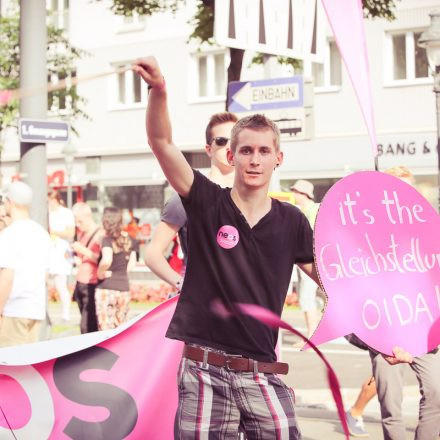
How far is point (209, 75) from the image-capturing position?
28797mm

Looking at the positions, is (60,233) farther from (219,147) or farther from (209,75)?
(209,75)

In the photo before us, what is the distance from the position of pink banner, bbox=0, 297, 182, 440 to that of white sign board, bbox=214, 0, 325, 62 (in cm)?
329

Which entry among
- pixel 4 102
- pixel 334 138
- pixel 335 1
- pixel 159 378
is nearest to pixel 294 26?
pixel 335 1

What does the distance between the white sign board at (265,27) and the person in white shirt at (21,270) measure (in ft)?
6.23

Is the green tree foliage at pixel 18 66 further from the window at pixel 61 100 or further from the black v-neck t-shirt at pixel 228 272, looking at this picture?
the black v-neck t-shirt at pixel 228 272

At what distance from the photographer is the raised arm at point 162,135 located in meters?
3.13

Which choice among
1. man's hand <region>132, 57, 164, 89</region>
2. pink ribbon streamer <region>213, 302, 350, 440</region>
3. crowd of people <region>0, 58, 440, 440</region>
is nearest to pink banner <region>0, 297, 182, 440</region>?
crowd of people <region>0, 58, 440, 440</region>

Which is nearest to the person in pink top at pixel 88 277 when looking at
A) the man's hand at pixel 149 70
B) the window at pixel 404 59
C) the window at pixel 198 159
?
the man's hand at pixel 149 70

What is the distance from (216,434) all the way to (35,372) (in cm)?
143

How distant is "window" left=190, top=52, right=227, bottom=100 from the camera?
28.6 metres

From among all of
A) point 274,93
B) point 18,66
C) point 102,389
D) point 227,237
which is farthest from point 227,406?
point 18,66

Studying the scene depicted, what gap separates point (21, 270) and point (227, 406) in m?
3.91

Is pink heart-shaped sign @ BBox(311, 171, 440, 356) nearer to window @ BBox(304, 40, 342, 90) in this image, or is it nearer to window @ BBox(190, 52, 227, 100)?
window @ BBox(304, 40, 342, 90)

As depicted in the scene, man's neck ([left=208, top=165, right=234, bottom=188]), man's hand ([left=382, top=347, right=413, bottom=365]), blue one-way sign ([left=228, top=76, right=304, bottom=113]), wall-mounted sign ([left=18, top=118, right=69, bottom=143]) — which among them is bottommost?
man's hand ([left=382, top=347, right=413, bottom=365])
